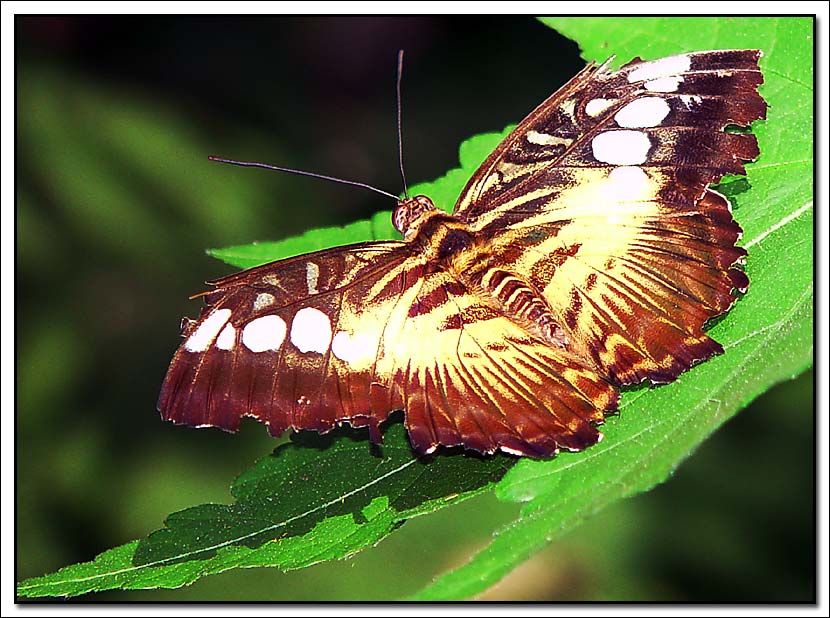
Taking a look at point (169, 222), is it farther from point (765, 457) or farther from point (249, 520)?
point (765, 457)

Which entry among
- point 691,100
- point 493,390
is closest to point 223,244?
point 493,390

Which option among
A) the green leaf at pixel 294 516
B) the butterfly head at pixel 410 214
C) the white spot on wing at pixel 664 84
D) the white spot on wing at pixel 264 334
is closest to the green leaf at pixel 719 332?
the white spot on wing at pixel 664 84

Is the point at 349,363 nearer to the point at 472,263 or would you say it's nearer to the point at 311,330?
the point at 311,330

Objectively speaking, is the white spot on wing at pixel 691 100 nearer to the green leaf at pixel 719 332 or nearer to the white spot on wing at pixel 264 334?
the green leaf at pixel 719 332

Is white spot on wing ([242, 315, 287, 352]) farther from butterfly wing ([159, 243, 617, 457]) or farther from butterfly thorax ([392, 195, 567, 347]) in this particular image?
butterfly thorax ([392, 195, 567, 347])

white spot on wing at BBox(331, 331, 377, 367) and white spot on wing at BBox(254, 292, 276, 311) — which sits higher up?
white spot on wing at BBox(254, 292, 276, 311)

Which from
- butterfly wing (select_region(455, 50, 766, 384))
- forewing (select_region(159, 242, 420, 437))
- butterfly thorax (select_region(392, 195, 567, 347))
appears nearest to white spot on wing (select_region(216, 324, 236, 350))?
forewing (select_region(159, 242, 420, 437))

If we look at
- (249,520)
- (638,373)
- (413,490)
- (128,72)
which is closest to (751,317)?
(638,373)
